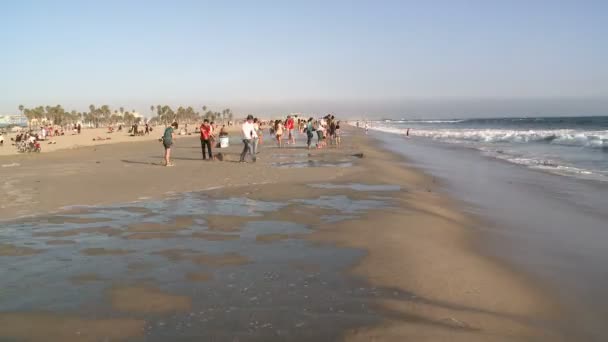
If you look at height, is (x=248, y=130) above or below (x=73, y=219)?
above

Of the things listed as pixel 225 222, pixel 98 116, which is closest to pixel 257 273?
pixel 225 222

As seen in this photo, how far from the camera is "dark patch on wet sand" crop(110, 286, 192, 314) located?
374 centimetres

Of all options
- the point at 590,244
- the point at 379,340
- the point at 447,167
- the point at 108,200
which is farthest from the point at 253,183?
the point at 447,167

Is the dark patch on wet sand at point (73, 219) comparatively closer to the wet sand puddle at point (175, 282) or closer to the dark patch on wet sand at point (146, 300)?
the wet sand puddle at point (175, 282)

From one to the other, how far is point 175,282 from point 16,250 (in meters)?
2.57

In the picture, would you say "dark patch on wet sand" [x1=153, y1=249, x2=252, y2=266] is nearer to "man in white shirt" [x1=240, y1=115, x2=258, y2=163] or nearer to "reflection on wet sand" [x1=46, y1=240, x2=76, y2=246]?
"reflection on wet sand" [x1=46, y1=240, x2=76, y2=246]

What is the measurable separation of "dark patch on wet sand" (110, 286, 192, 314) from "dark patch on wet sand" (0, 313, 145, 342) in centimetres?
23

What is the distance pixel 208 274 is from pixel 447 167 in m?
15.1

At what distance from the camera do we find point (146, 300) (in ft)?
12.9

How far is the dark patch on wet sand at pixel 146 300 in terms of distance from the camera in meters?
3.74

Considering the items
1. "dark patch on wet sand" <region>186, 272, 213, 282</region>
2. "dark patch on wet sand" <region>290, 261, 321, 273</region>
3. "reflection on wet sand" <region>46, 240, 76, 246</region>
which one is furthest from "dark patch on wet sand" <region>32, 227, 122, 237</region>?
"dark patch on wet sand" <region>290, 261, 321, 273</region>

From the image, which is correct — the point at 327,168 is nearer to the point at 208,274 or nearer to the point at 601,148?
the point at 208,274

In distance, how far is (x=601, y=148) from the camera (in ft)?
94.9

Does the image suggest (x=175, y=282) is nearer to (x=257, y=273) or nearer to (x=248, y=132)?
(x=257, y=273)
